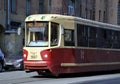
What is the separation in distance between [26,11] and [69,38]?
71.9ft

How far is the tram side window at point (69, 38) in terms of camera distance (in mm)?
23383

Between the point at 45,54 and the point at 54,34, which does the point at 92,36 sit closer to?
the point at 54,34

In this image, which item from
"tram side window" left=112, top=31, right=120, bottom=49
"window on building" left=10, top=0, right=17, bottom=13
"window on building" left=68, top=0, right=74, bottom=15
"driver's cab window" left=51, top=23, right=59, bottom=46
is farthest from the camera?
"window on building" left=68, top=0, right=74, bottom=15

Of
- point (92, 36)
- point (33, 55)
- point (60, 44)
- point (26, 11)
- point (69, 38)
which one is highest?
point (26, 11)

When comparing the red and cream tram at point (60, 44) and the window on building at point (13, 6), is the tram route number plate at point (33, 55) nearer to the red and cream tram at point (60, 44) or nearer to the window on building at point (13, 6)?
the red and cream tram at point (60, 44)

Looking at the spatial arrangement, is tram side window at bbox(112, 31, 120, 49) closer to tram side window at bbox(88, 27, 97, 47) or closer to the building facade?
tram side window at bbox(88, 27, 97, 47)

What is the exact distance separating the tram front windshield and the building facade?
6.97m

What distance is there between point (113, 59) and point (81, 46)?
15.0 feet

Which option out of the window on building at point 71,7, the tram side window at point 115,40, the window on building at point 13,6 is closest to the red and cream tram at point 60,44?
the tram side window at point 115,40

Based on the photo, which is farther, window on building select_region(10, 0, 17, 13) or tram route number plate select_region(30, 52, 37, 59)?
window on building select_region(10, 0, 17, 13)

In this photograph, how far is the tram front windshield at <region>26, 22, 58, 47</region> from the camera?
2262 centimetres

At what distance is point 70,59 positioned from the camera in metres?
23.7

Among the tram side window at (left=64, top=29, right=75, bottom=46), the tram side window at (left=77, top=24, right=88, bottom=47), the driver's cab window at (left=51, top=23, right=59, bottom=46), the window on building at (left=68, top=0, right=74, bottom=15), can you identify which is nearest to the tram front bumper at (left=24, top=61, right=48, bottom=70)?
the driver's cab window at (left=51, top=23, right=59, bottom=46)

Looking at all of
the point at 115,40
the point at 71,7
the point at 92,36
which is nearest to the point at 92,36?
the point at 92,36
